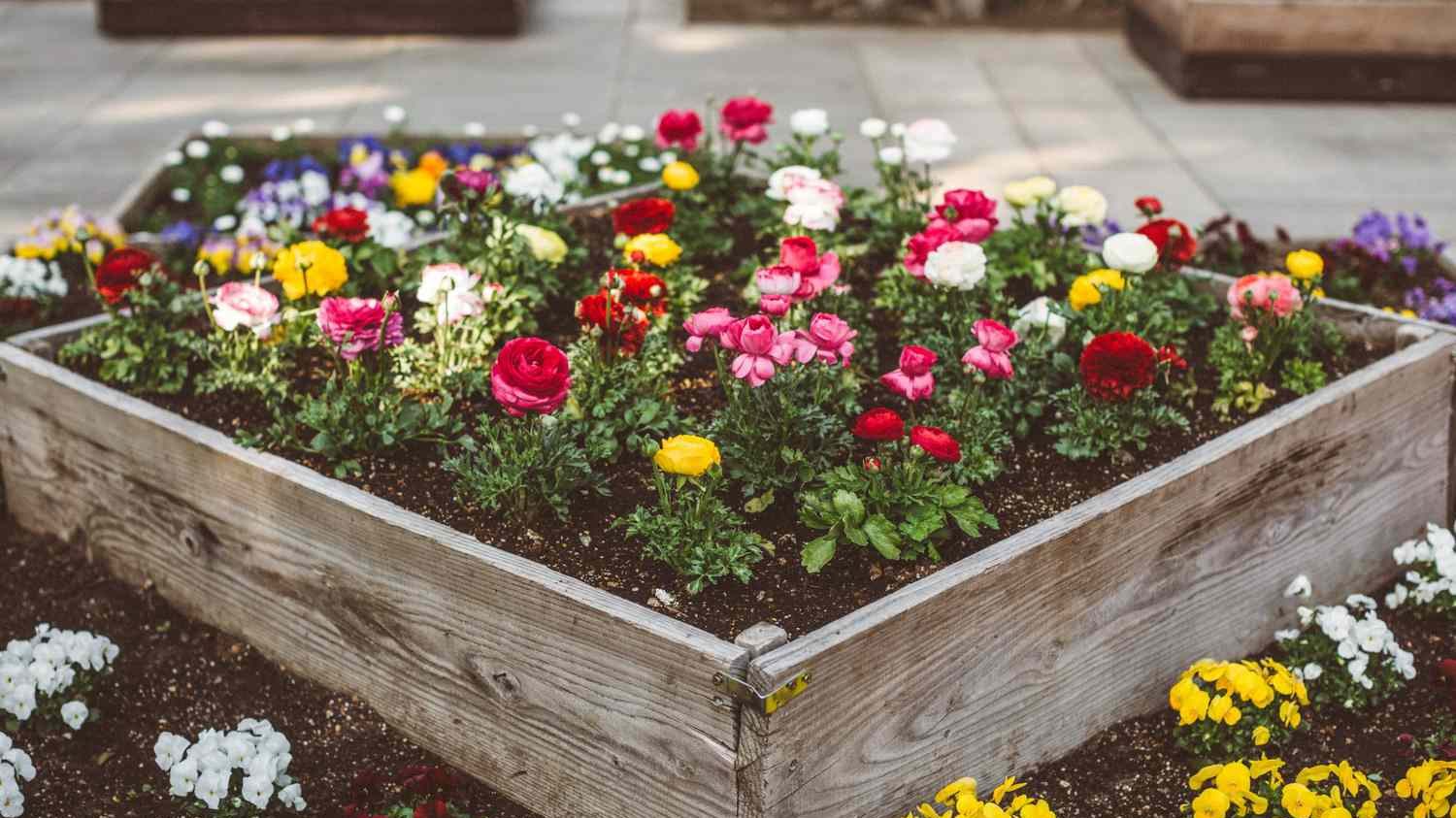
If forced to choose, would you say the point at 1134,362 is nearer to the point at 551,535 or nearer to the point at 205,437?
the point at 551,535

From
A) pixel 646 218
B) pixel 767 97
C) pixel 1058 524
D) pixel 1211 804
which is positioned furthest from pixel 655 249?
pixel 767 97

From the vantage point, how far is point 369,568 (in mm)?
2854

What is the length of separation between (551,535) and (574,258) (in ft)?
3.76

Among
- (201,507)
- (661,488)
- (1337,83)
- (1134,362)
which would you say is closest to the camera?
(661,488)

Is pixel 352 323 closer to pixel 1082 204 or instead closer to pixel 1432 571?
pixel 1082 204

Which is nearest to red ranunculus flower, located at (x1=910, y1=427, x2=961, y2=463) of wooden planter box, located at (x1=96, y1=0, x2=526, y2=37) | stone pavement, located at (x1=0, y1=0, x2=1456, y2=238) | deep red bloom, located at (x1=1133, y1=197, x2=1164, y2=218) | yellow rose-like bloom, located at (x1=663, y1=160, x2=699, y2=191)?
deep red bloom, located at (x1=1133, y1=197, x2=1164, y2=218)

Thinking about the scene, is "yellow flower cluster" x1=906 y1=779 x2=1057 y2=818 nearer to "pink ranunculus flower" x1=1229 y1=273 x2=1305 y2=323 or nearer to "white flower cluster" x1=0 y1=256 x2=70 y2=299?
"pink ranunculus flower" x1=1229 y1=273 x2=1305 y2=323

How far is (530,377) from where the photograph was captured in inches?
102

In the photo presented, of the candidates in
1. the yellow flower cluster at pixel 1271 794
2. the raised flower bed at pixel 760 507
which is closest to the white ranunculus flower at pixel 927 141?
the raised flower bed at pixel 760 507

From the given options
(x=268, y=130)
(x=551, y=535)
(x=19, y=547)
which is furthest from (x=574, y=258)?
(x=268, y=130)

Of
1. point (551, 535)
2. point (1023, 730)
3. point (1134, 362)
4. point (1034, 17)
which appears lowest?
point (1034, 17)

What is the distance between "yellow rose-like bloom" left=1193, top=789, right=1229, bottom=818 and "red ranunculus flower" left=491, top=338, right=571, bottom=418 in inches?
49.2

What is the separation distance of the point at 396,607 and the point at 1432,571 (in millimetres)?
2208

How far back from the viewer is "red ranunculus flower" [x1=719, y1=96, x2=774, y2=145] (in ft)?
13.1
